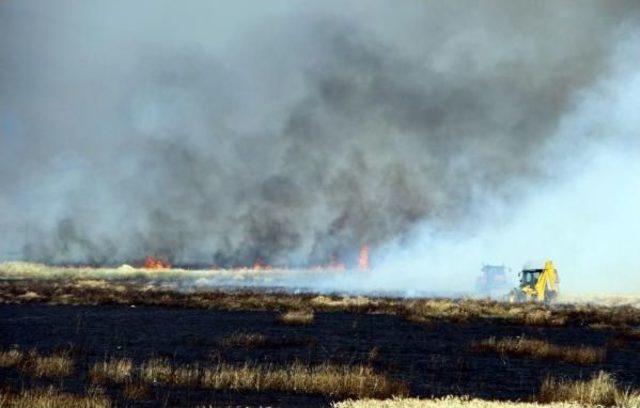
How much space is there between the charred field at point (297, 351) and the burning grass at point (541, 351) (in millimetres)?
55

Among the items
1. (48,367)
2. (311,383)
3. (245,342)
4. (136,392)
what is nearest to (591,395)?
(311,383)

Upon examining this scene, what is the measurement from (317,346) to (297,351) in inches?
72.0

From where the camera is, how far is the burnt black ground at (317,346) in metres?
19.7

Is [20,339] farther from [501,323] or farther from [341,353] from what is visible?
[501,323]

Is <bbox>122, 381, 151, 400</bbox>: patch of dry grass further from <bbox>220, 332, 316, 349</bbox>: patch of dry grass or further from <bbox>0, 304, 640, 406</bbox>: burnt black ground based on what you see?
<bbox>220, 332, 316, 349</bbox>: patch of dry grass

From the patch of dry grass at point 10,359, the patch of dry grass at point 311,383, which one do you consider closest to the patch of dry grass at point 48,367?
the patch of dry grass at point 10,359

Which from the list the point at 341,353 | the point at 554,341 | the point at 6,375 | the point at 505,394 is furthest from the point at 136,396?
the point at 554,341

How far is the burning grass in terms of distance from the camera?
27.8 m

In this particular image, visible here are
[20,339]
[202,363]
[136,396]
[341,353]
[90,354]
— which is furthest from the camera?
[20,339]

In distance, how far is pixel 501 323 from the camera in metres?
44.8

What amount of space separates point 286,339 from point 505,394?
13486mm

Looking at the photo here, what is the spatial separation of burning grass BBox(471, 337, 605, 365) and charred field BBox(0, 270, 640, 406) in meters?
0.06

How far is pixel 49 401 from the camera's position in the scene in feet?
48.2

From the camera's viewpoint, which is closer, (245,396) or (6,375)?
(245,396)
